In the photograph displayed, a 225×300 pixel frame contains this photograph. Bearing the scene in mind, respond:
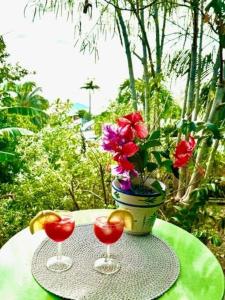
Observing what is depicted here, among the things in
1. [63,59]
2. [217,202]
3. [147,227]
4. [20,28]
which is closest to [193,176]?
[217,202]

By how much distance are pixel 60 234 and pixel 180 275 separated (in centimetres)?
39

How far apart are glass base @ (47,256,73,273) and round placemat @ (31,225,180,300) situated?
0.01 metres

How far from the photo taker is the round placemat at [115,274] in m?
0.98

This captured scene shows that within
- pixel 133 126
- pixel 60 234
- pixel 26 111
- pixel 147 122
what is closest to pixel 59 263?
pixel 60 234

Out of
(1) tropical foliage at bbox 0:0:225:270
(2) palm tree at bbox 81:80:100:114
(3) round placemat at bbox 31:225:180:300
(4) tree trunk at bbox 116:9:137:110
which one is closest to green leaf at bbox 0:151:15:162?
(1) tropical foliage at bbox 0:0:225:270

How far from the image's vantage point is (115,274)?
3.49ft

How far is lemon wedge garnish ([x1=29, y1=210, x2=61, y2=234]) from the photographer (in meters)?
1.06

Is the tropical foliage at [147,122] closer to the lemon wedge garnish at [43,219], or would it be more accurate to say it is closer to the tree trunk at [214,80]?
the tree trunk at [214,80]

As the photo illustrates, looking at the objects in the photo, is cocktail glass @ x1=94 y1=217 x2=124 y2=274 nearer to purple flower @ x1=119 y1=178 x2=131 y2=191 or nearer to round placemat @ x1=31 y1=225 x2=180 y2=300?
round placemat @ x1=31 y1=225 x2=180 y2=300

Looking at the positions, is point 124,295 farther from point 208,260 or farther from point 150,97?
point 150,97

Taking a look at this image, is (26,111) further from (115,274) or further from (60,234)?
(115,274)

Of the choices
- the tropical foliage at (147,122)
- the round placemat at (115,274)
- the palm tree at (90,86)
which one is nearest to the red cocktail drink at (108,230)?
the round placemat at (115,274)

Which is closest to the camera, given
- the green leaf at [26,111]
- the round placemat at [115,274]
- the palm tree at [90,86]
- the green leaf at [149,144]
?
the round placemat at [115,274]

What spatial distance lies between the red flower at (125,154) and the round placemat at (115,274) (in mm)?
301
